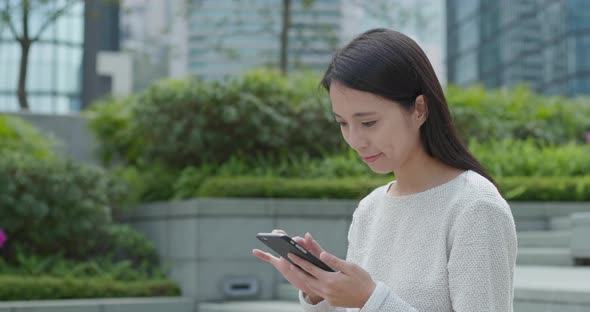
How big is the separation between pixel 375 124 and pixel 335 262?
0.37 metres

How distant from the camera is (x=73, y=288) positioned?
7402mm

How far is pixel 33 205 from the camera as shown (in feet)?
25.7

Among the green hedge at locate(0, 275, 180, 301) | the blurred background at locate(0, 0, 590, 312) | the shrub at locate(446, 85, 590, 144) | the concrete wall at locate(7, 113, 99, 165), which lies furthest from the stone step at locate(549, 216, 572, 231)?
the concrete wall at locate(7, 113, 99, 165)

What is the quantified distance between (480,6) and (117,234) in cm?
4970

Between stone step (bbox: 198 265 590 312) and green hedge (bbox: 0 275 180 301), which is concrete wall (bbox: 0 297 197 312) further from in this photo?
stone step (bbox: 198 265 590 312)

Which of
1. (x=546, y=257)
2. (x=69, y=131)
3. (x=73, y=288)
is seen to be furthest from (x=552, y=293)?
(x=69, y=131)

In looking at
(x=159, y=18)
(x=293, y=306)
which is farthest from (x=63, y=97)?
(x=159, y=18)

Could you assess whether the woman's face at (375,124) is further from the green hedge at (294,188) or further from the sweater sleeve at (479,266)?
the green hedge at (294,188)

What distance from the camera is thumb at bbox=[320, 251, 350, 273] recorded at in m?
2.03

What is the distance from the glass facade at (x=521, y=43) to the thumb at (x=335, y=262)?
43.5 meters

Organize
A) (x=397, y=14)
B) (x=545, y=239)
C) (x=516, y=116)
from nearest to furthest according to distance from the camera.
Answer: (x=545, y=239), (x=516, y=116), (x=397, y=14)

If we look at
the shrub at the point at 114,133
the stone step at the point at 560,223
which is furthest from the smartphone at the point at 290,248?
the shrub at the point at 114,133

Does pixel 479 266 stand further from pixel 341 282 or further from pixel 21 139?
pixel 21 139

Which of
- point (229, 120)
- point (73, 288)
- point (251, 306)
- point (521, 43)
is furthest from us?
point (521, 43)
